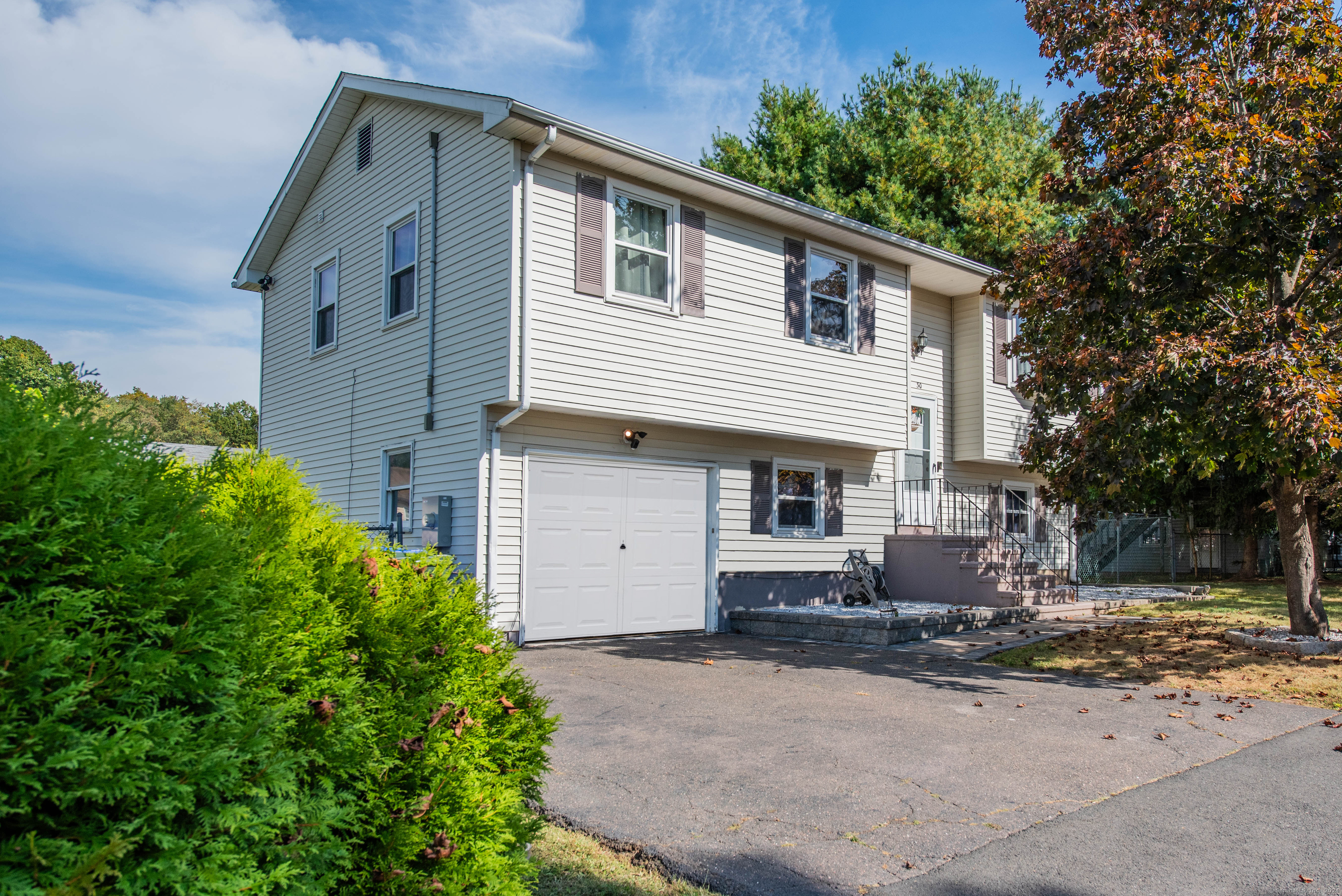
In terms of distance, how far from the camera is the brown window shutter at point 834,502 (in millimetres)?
14133

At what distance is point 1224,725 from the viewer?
670 centimetres

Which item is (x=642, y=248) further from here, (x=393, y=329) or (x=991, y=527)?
(x=991, y=527)

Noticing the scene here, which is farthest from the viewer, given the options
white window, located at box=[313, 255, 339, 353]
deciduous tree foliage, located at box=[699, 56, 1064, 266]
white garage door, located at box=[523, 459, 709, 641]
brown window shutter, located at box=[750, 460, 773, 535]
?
deciduous tree foliage, located at box=[699, 56, 1064, 266]

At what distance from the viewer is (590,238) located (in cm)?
1079

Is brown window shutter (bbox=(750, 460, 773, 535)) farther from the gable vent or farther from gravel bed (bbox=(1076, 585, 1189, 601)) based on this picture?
the gable vent

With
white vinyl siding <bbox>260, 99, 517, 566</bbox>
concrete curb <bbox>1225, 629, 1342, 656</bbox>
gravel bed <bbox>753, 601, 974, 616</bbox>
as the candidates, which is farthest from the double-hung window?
concrete curb <bbox>1225, 629, 1342, 656</bbox>

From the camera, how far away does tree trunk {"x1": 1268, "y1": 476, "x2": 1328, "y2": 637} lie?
998 cm

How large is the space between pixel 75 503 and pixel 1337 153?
1048 cm

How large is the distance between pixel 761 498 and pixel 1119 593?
900 cm

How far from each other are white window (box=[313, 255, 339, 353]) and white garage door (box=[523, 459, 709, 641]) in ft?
17.9

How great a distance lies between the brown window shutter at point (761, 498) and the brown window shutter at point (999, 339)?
6.33 meters

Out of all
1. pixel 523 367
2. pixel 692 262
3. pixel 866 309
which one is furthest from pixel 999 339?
pixel 523 367

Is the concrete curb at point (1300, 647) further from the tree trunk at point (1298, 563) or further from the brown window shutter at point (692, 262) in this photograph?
the brown window shutter at point (692, 262)

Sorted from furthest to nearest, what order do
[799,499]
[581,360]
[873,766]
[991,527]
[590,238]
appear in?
1. [991,527]
2. [799,499]
3. [590,238]
4. [581,360]
5. [873,766]
